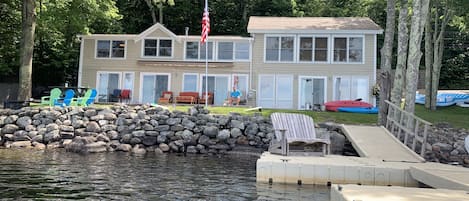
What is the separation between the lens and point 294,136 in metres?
11.7

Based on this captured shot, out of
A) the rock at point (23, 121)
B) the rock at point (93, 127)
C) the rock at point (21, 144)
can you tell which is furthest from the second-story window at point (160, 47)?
the rock at point (21, 144)

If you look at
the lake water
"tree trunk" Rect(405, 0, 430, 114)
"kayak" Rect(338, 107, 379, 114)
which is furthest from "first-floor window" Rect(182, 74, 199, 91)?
"tree trunk" Rect(405, 0, 430, 114)

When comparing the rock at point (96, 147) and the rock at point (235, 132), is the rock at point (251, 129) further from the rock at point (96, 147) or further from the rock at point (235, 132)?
the rock at point (96, 147)

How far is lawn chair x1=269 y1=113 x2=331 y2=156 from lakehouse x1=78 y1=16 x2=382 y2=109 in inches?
434

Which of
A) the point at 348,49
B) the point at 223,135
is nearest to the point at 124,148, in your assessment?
the point at 223,135

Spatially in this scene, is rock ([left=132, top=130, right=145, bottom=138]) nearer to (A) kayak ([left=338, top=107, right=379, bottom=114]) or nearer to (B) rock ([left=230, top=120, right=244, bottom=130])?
(B) rock ([left=230, top=120, right=244, bottom=130])

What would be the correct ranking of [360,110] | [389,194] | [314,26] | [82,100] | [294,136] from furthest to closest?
1. [314,26]
2. [360,110]
3. [82,100]
4. [294,136]
5. [389,194]

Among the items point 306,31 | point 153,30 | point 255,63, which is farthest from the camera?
point 153,30

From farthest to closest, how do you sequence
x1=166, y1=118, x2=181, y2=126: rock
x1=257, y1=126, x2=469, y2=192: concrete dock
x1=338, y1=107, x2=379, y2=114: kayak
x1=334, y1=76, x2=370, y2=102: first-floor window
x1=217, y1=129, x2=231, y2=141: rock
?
x1=334, y1=76, x2=370, y2=102: first-floor window → x1=338, y1=107, x2=379, y2=114: kayak → x1=166, y1=118, x2=181, y2=126: rock → x1=217, y1=129, x2=231, y2=141: rock → x1=257, y1=126, x2=469, y2=192: concrete dock

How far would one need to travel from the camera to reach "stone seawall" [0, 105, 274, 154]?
14.3 meters

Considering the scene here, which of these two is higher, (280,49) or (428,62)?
(280,49)

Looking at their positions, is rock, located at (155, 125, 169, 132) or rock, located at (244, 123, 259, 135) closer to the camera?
rock, located at (244, 123, 259, 135)

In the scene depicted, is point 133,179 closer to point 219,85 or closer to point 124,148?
point 124,148

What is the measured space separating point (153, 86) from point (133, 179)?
1538 cm
